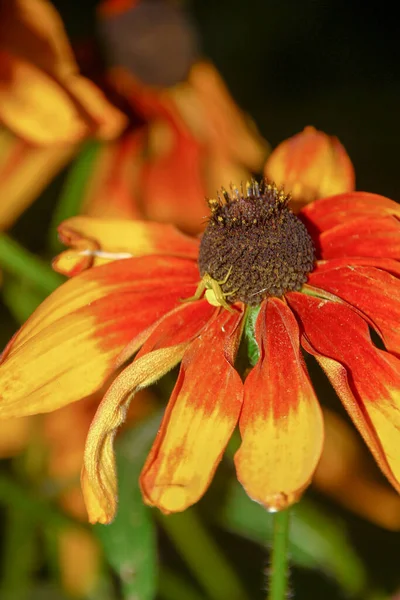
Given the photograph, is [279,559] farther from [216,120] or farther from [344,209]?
[216,120]

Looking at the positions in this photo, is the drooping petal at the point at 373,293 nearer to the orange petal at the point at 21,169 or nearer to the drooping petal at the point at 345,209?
the drooping petal at the point at 345,209

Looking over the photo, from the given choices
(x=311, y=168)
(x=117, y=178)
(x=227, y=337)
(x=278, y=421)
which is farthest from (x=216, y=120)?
(x=278, y=421)

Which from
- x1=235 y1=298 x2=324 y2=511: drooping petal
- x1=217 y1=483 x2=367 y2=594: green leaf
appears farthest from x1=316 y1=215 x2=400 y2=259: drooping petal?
x1=217 y1=483 x2=367 y2=594: green leaf

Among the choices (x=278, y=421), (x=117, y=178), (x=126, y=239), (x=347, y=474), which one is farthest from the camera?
(x=117, y=178)

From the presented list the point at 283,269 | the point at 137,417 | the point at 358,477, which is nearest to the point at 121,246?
the point at 283,269

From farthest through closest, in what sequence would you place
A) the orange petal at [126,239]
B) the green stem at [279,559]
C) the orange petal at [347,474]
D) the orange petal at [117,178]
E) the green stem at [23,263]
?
the orange petal at [117,178] → the orange petal at [347,474] → the green stem at [23,263] → the orange petal at [126,239] → the green stem at [279,559]

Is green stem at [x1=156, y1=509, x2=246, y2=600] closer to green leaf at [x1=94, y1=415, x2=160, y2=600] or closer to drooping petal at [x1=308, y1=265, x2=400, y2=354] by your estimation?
green leaf at [x1=94, y1=415, x2=160, y2=600]

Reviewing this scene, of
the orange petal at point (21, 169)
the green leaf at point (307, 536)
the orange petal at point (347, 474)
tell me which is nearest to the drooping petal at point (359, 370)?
the green leaf at point (307, 536)
